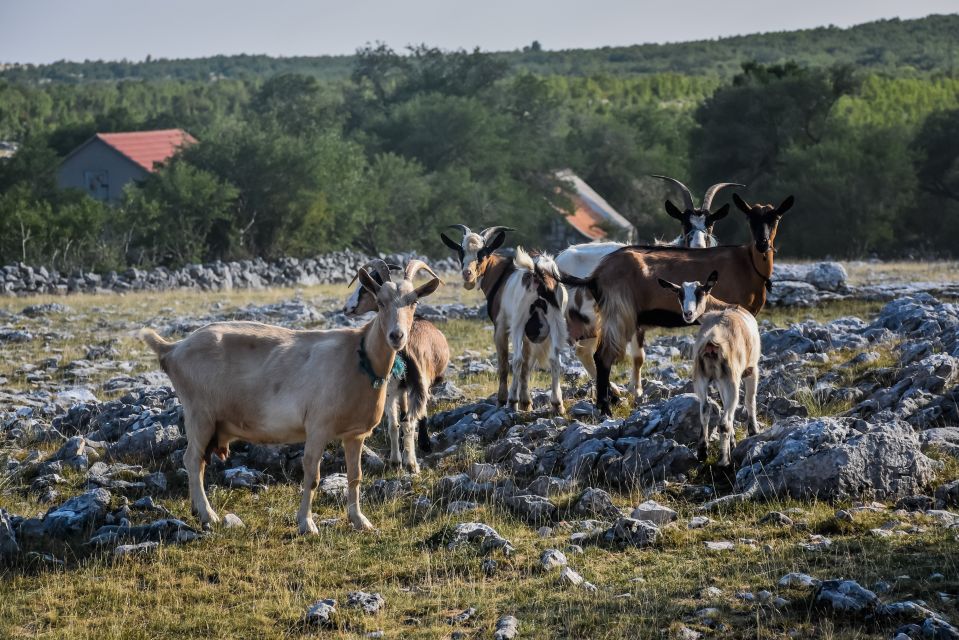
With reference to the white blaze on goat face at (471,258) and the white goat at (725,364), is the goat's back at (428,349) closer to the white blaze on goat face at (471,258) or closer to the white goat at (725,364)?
the white blaze on goat face at (471,258)

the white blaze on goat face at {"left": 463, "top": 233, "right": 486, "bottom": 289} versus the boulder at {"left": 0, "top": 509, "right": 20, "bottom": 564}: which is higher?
the white blaze on goat face at {"left": 463, "top": 233, "right": 486, "bottom": 289}

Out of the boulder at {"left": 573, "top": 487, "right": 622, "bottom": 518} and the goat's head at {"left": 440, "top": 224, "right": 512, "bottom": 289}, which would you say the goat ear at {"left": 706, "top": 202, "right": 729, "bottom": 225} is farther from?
the boulder at {"left": 573, "top": 487, "right": 622, "bottom": 518}

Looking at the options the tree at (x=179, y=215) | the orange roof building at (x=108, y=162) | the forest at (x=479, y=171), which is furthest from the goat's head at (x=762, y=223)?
the orange roof building at (x=108, y=162)

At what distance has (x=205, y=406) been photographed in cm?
901

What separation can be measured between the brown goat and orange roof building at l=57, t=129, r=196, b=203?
1851 inches

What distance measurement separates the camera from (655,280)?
475 inches

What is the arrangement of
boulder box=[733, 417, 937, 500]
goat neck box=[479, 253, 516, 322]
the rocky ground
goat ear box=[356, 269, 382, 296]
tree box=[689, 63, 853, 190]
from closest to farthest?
the rocky ground, goat ear box=[356, 269, 382, 296], boulder box=[733, 417, 937, 500], goat neck box=[479, 253, 516, 322], tree box=[689, 63, 853, 190]

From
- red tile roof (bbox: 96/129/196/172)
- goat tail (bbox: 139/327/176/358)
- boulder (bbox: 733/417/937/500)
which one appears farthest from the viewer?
red tile roof (bbox: 96/129/196/172)

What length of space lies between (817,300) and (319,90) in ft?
174

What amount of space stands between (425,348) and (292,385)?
6.72 feet

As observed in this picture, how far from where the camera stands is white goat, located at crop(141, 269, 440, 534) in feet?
28.6

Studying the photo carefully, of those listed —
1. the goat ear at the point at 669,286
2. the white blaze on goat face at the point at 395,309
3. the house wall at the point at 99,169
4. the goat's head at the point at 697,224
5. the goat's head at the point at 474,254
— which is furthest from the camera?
the house wall at the point at 99,169

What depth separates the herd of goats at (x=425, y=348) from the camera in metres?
8.75

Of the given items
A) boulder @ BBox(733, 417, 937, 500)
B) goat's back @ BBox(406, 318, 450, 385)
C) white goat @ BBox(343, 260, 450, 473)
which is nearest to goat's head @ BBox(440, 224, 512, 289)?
goat's back @ BBox(406, 318, 450, 385)
